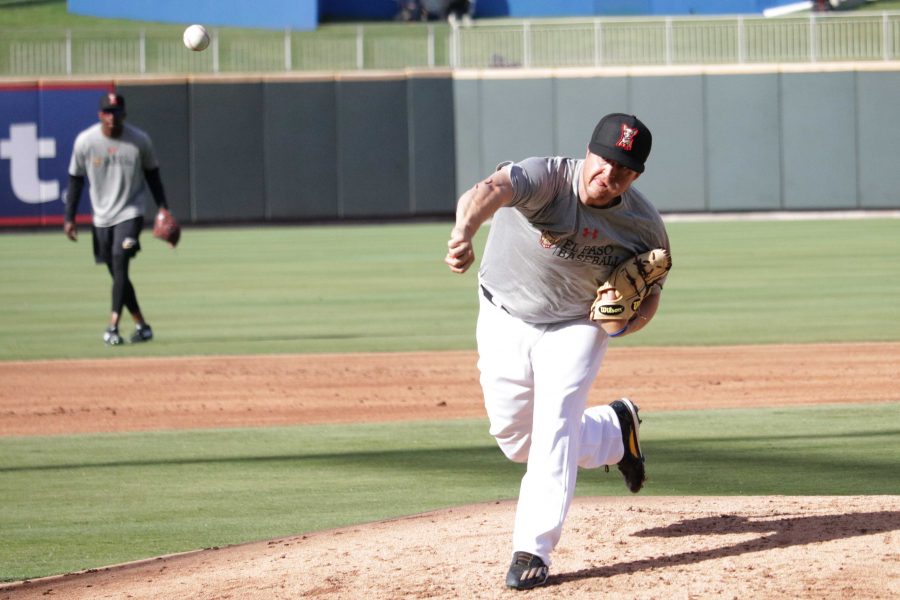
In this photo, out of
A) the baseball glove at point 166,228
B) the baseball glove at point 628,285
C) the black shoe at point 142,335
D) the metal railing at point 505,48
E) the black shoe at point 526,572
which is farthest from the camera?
the metal railing at point 505,48

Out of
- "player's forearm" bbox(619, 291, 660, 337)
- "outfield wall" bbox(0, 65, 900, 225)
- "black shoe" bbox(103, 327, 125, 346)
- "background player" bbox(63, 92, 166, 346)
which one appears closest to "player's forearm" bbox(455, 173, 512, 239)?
"player's forearm" bbox(619, 291, 660, 337)

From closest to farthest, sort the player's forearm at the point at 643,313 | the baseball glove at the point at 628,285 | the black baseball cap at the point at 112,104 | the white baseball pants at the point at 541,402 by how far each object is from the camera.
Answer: the white baseball pants at the point at 541,402 → the baseball glove at the point at 628,285 → the player's forearm at the point at 643,313 → the black baseball cap at the point at 112,104

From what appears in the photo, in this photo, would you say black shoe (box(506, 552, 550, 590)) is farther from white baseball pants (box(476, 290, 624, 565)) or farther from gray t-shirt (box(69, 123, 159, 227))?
gray t-shirt (box(69, 123, 159, 227))

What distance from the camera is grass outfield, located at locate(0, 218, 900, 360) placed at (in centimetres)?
1300

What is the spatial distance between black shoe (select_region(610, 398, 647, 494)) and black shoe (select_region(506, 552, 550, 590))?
116 centimetres

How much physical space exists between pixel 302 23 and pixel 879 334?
99.8ft

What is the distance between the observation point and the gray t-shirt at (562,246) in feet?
16.2

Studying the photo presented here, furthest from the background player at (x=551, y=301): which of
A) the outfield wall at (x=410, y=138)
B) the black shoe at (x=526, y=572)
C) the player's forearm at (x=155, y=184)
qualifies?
the outfield wall at (x=410, y=138)

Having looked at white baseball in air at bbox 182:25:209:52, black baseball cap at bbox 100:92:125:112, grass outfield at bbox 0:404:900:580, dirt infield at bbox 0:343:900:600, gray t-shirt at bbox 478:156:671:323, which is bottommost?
grass outfield at bbox 0:404:900:580

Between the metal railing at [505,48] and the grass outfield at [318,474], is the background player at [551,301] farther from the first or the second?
the metal railing at [505,48]

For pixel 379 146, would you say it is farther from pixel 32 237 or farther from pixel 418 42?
pixel 32 237

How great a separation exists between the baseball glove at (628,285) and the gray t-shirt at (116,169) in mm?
8209

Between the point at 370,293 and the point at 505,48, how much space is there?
12581 millimetres

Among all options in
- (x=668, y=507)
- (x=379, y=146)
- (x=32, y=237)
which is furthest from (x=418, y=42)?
(x=668, y=507)
